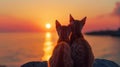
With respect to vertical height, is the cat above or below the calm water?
below

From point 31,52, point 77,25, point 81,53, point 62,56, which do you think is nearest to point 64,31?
point 77,25

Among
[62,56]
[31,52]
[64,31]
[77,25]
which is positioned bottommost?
[62,56]

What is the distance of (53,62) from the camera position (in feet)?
22.2

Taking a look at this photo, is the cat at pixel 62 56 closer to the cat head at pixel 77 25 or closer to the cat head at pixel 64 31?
the cat head at pixel 64 31

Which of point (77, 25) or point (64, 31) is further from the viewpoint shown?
point (77, 25)

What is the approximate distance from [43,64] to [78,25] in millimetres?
1912

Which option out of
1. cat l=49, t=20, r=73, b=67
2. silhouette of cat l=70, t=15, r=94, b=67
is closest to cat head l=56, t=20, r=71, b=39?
cat l=49, t=20, r=73, b=67

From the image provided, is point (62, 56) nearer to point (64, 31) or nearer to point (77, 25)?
point (64, 31)

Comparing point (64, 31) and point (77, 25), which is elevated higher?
point (77, 25)

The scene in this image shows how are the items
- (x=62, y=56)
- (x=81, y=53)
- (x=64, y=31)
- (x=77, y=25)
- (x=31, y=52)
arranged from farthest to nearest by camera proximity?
(x=31, y=52) < (x=77, y=25) < (x=64, y=31) < (x=81, y=53) < (x=62, y=56)

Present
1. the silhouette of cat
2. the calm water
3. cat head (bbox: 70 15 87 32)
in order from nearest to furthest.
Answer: the silhouette of cat, cat head (bbox: 70 15 87 32), the calm water

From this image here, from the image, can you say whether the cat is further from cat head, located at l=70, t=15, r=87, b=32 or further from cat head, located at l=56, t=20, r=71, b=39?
cat head, located at l=70, t=15, r=87, b=32

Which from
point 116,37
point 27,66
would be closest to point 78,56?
point 27,66

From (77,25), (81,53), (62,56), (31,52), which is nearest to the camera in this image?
(62,56)
